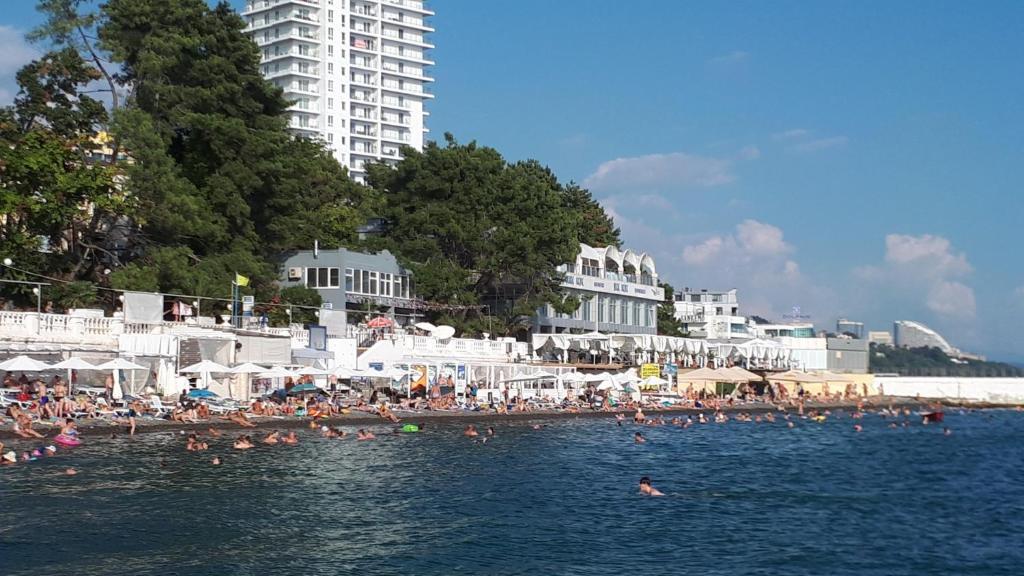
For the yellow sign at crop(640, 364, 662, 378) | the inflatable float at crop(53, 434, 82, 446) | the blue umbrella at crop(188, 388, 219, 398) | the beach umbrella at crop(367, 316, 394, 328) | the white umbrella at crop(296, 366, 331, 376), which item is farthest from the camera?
the yellow sign at crop(640, 364, 662, 378)

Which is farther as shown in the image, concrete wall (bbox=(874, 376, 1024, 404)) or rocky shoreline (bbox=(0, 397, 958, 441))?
concrete wall (bbox=(874, 376, 1024, 404))

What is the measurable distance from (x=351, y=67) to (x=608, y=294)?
2645 inches

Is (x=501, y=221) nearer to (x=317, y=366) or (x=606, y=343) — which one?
(x=606, y=343)

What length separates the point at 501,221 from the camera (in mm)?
76375

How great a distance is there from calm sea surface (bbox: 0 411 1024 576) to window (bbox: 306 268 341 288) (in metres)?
23.9

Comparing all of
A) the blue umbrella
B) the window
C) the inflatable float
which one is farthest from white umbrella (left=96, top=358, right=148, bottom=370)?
the window

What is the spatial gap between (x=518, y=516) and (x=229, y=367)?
2241 cm

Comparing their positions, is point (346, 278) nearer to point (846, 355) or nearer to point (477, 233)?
point (477, 233)

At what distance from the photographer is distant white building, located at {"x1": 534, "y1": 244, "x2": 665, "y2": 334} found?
84.6m

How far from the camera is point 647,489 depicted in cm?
3344

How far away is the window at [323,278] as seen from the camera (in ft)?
225

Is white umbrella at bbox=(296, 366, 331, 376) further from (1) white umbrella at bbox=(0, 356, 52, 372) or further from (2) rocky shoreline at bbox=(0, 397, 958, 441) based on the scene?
(1) white umbrella at bbox=(0, 356, 52, 372)

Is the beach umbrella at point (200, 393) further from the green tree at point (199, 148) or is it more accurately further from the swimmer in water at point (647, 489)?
the swimmer in water at point (647, 489)

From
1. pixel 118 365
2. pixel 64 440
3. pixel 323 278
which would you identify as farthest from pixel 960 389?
pixel 64 440
